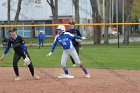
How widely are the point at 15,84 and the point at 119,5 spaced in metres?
85.2

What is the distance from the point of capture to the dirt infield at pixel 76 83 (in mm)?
11219

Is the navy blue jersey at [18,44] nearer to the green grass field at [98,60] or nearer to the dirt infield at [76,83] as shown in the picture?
the dirt infield at [76,83]

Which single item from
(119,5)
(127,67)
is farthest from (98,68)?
(119,5)

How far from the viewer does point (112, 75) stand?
47.6 feet

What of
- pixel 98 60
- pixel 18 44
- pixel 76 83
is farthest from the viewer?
pixel 98 60

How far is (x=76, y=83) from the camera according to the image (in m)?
12.5

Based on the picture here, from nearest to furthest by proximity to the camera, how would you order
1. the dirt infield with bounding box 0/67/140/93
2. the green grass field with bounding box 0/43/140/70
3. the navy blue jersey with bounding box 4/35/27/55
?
the dirt infield with bounding box 0/67/140/93, the navy blue jersey with bounding box 4/35/27/55, the green grass field with bounding box 0/43/140/70

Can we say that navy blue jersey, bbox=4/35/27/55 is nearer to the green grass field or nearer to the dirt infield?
the dirt infield

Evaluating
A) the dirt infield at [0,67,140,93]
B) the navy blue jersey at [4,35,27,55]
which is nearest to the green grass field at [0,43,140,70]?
the dirt infield at [0,67,140,93]

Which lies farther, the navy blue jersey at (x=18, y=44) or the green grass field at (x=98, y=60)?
the green grass field at (x=98, y=60)

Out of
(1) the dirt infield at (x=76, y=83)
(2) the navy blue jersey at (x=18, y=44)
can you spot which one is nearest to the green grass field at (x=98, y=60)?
(1) the dirt infield at (x=76, y=83)

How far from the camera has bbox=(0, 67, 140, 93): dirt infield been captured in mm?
11219

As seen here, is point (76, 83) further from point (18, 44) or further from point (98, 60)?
point (98, 60)

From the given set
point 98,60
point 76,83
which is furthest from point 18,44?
point 98,60
